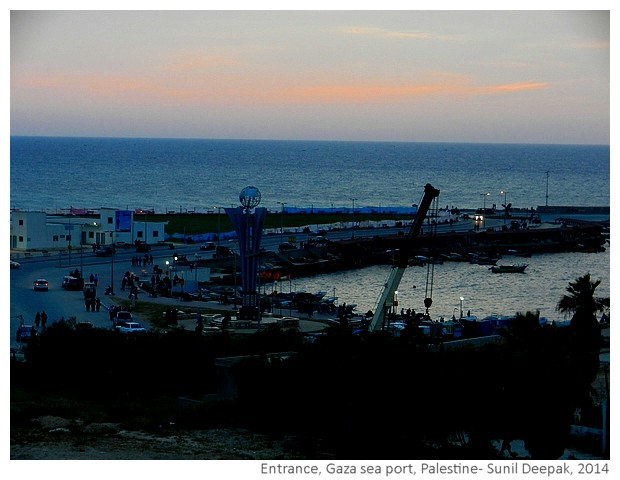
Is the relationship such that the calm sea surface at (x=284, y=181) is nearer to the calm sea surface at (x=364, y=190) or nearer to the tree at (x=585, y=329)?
the calm sea surface at (x=364, y=190)

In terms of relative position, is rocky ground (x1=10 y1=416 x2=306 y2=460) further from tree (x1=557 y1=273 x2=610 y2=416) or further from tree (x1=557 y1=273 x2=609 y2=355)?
tree (x1=557 y1=273 x2=609 y2=355)

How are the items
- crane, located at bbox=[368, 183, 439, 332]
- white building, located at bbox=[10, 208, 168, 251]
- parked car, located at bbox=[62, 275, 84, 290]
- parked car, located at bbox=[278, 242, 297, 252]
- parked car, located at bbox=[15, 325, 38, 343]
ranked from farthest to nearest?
parked car, located at bbox=[278, 242, 297, 252]
white building, located at bbox=[10, 208, 168, 251]
parked car, located at bbox=[62, 275, 84, 290]
parked car, located at bbox=[15, 325, 38, 343]
crane, located at bbox=[368, 183, 439, 332]

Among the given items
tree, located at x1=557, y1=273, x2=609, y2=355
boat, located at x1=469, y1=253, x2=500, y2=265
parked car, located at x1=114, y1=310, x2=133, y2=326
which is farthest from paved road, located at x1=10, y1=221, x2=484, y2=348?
tree, located at x1=557, y1=273, x2=609, y2=355

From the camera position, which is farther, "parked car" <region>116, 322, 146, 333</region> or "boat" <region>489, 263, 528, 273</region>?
"boat" <region>489, 263, 528, 273</region>

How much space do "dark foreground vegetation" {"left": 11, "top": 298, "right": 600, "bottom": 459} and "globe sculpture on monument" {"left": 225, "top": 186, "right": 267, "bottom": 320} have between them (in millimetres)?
9504

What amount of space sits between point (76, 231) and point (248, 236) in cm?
2234

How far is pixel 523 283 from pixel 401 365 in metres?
36.7

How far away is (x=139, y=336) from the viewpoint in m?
23.1

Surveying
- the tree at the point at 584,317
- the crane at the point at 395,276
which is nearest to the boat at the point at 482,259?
the crane at the point at 395,276

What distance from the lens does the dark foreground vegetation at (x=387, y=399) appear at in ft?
55.8

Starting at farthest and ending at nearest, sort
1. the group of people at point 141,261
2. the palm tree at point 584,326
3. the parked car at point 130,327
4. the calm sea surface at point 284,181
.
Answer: the calm sea surface at point 284,181 → the group of people at point 141,261 → the parked car at point 130,327 → the palm tree at point 584,326

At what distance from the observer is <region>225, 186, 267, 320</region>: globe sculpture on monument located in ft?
101

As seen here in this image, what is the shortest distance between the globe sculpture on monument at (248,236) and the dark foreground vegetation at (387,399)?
950cm
